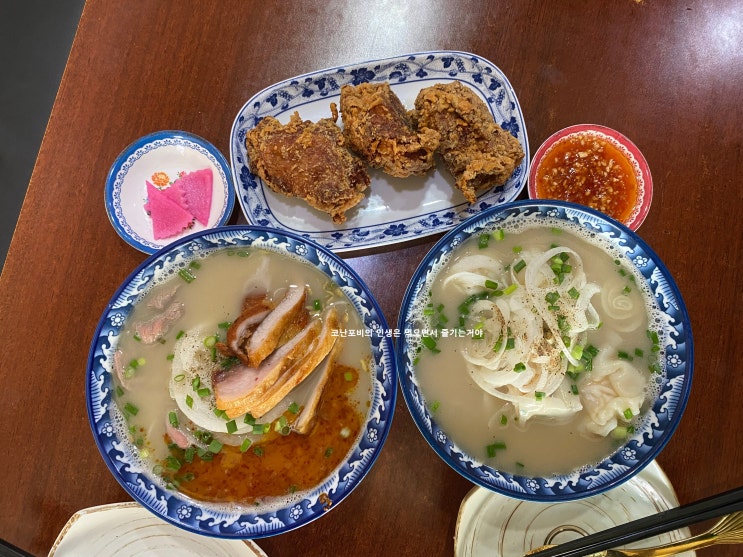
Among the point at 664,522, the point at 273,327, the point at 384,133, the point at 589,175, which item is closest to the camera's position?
the point at 664,522

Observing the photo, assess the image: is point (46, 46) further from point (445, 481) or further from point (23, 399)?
point (445, 481)

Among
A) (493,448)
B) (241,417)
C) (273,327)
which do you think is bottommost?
Answer: (241,417)

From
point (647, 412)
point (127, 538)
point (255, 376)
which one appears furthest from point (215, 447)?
point (647, 412)

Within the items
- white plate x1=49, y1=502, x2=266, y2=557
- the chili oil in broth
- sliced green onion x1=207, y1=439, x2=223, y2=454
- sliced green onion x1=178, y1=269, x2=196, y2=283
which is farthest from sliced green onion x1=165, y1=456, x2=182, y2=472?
sliced green onion x1=178, y1=269, x2=196, y2=283

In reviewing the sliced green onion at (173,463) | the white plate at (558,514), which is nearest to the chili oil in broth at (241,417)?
the sliced green onion at (173,463)

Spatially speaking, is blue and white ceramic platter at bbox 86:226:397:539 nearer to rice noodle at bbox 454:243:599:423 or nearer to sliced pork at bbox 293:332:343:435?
sliced pork at bbox 293:332:343:435

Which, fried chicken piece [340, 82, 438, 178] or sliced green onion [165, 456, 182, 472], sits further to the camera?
fried chicken piece [340, 82, 438, 178]

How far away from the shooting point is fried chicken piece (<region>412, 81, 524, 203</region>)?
190 centimetres

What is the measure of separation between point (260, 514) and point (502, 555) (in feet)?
2.98

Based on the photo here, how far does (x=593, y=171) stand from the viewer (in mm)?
2043

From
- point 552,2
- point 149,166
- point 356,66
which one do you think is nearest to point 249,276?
point 149,166

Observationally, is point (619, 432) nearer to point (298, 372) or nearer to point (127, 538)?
point (298, 372)

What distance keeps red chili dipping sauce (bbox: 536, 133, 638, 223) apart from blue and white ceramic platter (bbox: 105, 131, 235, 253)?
127 centimetres

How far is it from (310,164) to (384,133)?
0.30 metres
